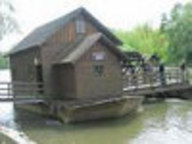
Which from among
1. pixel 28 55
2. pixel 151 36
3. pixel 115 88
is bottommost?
pixel 115 88

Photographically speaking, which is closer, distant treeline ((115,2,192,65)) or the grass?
the grass

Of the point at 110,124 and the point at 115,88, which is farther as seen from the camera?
the point at 115,88

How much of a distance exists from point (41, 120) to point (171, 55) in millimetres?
34930

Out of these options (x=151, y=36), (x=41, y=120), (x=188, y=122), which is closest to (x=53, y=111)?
(x=41, y=120)

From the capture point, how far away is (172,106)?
27.0 metres

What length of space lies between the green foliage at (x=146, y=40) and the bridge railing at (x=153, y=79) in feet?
96.8

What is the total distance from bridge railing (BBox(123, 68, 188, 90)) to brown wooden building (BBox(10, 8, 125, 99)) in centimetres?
254

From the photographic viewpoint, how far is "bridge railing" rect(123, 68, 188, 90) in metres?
26.7

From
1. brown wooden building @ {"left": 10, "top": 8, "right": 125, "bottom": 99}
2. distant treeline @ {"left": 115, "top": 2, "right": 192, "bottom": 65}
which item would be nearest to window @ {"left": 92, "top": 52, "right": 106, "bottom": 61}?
brown wooden building @ {"left": 10, "top": 8, "right": 125, "bottom": 99}

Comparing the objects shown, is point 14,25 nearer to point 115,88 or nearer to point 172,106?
point 115,88

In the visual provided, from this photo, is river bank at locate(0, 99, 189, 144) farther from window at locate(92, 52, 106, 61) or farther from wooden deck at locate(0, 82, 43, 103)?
window at locate(92, 52, 106, 61)

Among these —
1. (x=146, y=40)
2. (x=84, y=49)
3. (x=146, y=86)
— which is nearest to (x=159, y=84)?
(x=146, y=86)

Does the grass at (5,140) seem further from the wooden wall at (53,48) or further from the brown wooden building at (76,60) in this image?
the wooden wall at (53,48)

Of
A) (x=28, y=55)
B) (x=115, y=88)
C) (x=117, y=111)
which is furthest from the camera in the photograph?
(x=28, y=55)
